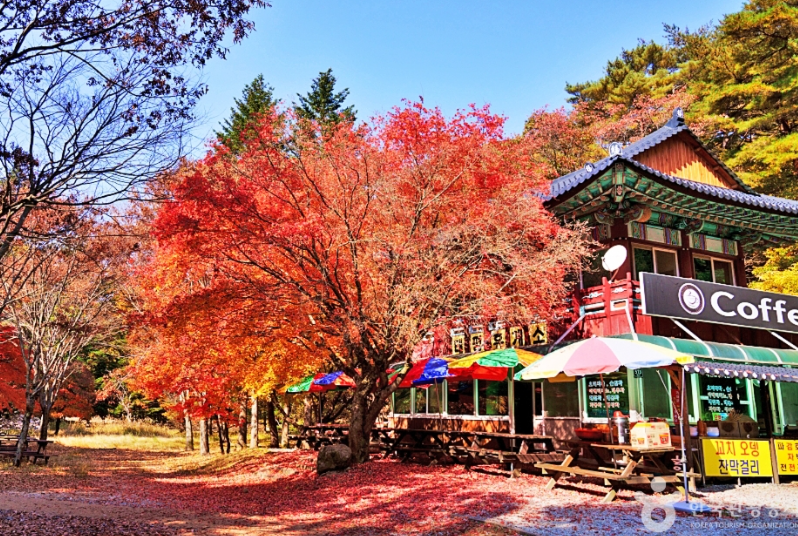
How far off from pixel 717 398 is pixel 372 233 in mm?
9998

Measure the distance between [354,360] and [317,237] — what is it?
134 inches

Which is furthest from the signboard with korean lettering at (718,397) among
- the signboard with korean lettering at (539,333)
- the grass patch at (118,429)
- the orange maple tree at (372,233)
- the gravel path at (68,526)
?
the grass patch at (118,429)

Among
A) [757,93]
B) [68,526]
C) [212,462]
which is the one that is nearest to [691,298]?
[68,526]

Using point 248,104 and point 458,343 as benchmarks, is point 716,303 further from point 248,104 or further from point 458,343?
point 248,104

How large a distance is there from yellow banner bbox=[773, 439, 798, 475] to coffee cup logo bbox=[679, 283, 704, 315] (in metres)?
3.17

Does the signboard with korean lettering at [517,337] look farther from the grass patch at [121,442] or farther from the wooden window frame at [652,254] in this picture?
the grass patch at [121,442]

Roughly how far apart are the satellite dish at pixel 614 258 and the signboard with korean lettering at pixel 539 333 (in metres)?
2.22

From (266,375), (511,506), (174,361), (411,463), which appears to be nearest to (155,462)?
(174,361)

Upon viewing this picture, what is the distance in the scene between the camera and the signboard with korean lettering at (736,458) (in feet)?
36.5

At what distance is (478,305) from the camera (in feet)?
42.1

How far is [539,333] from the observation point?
51.4 ft

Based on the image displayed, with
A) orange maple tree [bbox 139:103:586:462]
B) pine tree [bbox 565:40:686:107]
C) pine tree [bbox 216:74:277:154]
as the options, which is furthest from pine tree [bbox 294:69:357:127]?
orange maple tree [bbox 139:103:586:462]

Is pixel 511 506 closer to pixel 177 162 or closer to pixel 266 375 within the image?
pixel 177 162

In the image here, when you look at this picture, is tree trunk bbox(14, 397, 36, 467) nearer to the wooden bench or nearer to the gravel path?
the wooden bench
